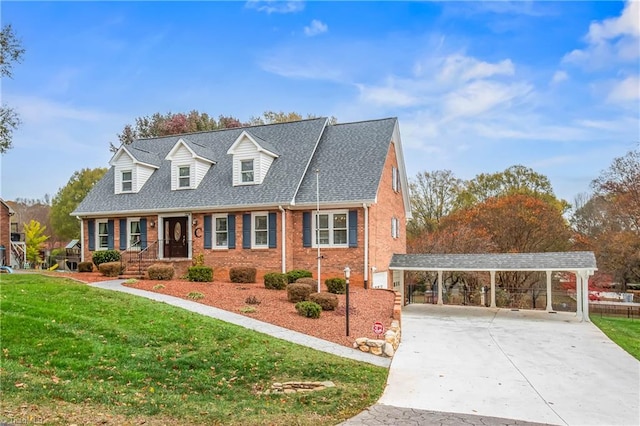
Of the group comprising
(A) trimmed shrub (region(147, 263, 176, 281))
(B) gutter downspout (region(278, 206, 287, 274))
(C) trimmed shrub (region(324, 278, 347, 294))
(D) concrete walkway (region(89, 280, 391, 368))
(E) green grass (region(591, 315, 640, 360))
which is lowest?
(E) green grass (region(591, 315, 640, 360))

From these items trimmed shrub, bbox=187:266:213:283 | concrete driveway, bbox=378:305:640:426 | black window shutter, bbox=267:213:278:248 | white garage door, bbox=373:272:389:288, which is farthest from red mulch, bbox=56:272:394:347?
black window shutter, bbox=267:213:278:248

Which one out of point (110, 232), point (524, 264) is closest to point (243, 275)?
point (110, 232)

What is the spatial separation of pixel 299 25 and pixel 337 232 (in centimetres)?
799

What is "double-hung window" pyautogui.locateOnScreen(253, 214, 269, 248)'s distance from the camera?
1834cm

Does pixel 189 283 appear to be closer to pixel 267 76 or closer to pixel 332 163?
pixel 332 163

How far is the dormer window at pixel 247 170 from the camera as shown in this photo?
1964cm

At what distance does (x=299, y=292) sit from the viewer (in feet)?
42.7

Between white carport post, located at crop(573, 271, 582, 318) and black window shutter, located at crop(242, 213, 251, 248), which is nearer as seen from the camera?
white carport post, located at crop(573, 271, 582, 318)

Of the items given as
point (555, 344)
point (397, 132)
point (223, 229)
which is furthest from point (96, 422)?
point (397, 132)

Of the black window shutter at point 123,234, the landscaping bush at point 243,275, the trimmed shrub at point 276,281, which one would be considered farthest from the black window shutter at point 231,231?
the black window shutter at point 123,234

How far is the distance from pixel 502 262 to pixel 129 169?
1825cm

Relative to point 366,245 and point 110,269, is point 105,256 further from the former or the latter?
point 366,245

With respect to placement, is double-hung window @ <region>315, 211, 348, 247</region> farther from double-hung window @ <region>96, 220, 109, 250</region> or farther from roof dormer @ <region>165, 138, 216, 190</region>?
double-hung window @ <region>96, 220, 109, 250</region>

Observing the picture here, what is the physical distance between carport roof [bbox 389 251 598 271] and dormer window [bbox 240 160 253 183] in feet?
25.4
